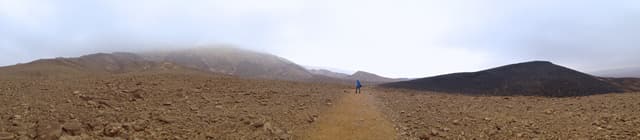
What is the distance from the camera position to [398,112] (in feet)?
37.4

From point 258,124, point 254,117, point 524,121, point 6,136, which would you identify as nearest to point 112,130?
point 6,136

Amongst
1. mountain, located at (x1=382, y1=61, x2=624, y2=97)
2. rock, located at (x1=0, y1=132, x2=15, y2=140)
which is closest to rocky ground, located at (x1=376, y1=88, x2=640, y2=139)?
rock, located at (x1=0, y1=132, x2=15, y2=140)

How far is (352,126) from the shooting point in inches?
363

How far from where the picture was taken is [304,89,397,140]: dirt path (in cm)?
830

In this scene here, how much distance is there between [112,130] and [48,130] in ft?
3.47

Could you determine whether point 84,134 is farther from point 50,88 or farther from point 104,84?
point 104,84

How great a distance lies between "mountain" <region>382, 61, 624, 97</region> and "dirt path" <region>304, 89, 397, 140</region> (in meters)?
26.1

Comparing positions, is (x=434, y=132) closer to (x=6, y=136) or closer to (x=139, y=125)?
(x=139, y=125)

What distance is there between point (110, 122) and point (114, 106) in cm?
164

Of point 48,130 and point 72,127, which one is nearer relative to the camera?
point 48,130

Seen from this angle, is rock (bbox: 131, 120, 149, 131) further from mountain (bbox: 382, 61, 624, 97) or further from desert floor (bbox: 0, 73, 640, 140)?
mountain (bbox: 382, 61, 624, 97)

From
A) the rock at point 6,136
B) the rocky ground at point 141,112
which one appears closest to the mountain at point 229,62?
the rocky ground at point 141,112

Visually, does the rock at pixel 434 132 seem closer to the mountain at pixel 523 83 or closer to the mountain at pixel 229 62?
the mountain at pixel 523 83

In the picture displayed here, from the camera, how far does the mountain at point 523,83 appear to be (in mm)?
36062
